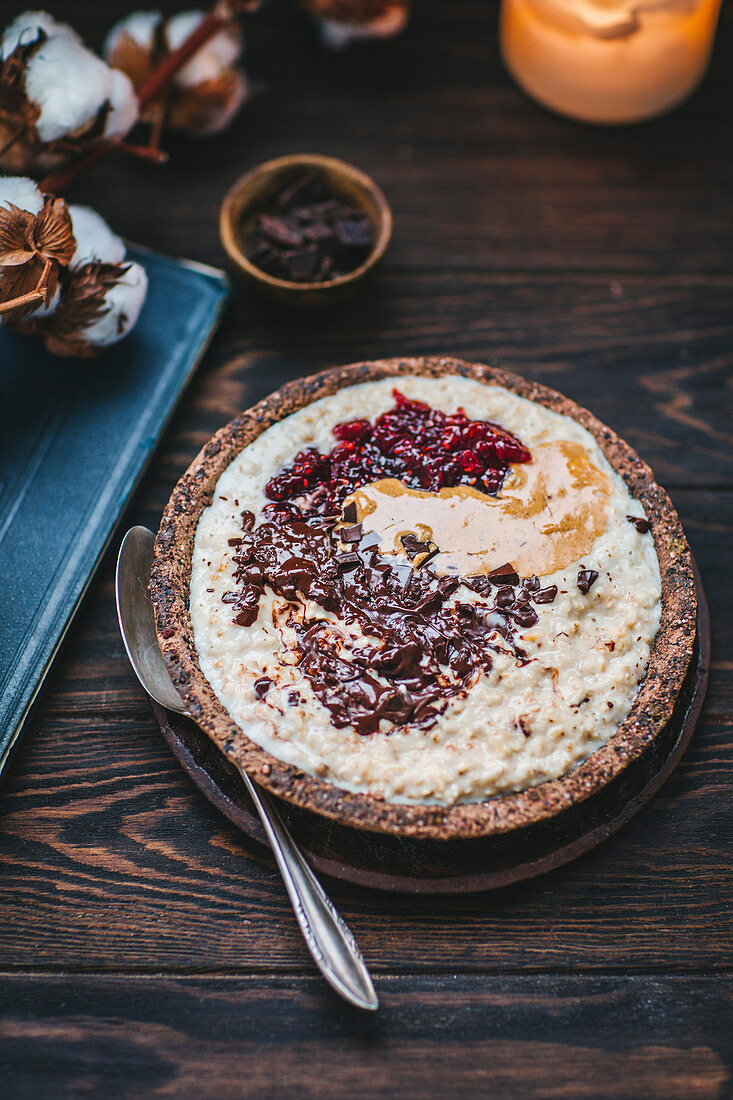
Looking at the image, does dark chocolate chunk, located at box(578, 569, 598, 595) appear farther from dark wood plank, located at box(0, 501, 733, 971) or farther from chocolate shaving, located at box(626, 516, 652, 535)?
dark wood plank, located at box(0, 501, 733, 971)

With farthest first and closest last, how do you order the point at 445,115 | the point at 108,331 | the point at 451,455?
the point at 445,115
the point at 108,331
the point at 451,455

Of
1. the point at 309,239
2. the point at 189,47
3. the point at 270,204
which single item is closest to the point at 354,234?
the point at 309,239

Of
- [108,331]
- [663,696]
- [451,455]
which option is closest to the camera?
[663,696]

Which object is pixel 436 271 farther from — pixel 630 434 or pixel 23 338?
pixel 23 338

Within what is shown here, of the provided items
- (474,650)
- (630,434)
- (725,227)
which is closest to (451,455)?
(474,650)

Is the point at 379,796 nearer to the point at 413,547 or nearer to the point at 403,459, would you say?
the point at 413,547

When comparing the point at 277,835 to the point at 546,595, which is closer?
the point at 277,835

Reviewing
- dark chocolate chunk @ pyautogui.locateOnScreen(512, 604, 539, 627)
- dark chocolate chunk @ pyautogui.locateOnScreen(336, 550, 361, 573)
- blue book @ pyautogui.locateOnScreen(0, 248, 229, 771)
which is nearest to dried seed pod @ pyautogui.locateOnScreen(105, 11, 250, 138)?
blue book @ pyautogui.locateOnScreen(0, 248, 229, 771)
